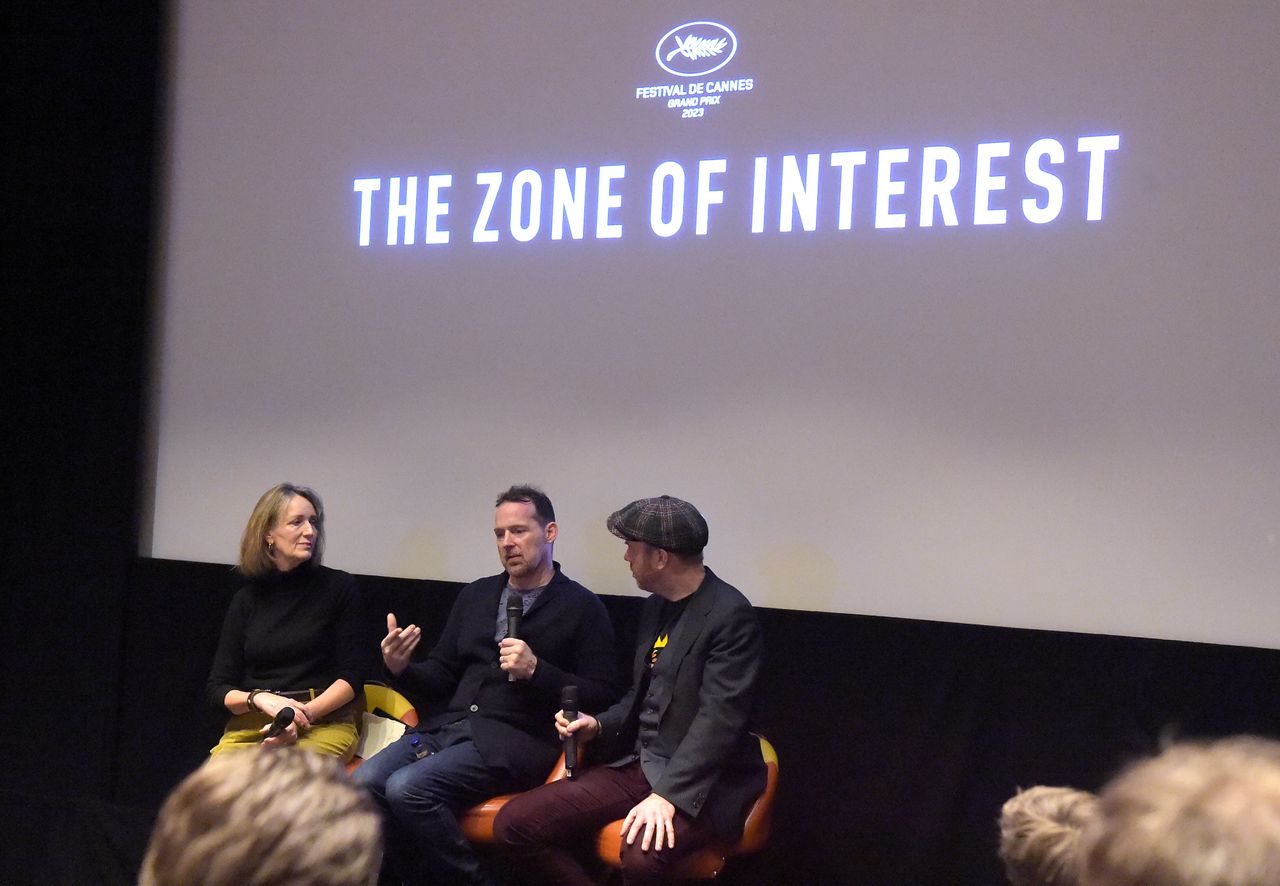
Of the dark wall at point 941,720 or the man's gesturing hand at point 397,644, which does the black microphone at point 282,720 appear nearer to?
the man's gesturing hand at point 397,644

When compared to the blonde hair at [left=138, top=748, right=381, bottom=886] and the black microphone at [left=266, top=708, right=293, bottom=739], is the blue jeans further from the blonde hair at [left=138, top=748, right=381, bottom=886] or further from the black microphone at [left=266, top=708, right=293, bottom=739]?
the blonde hair at [left=138, top=748, right=381, bottom=886]

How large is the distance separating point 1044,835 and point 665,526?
1.97 meters

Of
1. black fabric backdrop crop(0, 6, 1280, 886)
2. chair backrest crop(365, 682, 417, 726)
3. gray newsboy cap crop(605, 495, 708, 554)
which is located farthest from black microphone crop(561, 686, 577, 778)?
black fabric backdrop crop(0, 6, 1280, 886)

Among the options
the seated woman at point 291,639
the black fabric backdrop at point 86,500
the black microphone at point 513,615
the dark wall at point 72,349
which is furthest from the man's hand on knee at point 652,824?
the dark wall at point 72,349

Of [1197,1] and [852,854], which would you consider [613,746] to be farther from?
[1197,1]

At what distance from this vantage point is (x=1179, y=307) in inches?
127

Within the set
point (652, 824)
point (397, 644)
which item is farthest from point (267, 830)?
point (397, 644)

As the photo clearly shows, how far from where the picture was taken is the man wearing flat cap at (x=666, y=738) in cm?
291

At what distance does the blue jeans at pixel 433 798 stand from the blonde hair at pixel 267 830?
6.96ft

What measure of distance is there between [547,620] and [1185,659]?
172 centimetres

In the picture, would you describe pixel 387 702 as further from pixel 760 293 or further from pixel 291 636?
pixel 760 293

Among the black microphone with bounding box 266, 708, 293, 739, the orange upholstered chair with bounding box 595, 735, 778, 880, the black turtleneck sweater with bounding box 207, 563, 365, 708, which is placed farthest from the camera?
the black turtleneck sweater with bounding box 207, 563, 365, 708

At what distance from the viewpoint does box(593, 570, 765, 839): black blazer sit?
2.93 m

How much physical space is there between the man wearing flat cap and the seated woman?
710 mm
